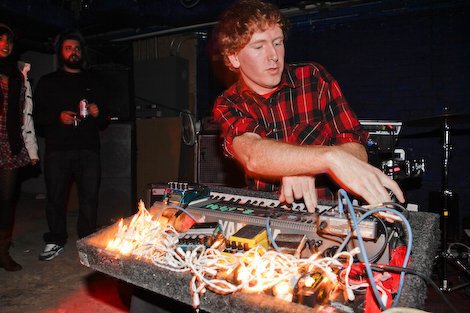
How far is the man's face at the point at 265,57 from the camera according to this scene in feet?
5.91

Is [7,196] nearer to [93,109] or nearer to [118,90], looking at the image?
[93,109]

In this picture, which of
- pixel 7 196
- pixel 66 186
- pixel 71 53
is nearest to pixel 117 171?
pixel 66 186

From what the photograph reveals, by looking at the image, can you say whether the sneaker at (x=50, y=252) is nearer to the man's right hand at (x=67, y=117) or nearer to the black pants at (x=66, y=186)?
the black pants at (x=66, y=186)

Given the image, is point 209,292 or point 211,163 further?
point 211,163

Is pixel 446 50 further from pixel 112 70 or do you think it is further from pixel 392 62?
pixel 112 70

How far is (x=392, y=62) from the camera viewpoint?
626 cm

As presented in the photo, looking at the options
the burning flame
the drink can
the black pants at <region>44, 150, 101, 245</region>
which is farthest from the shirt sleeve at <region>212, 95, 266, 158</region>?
the black pants at <region>44, 150, 101, 245</region>

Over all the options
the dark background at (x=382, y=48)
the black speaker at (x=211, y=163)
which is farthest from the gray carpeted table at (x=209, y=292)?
the dark background at (x=382, y=48)

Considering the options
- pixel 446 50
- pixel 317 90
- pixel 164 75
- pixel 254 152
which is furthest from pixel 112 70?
pixel 446 50

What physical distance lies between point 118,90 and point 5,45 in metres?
2.01

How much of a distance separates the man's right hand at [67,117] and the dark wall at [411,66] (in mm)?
4898

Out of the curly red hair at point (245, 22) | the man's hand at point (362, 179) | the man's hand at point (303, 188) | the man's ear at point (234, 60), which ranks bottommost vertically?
the man's hand at point (303, 188)

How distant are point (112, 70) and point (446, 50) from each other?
569 centimetres

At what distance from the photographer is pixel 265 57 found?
1.80 m
